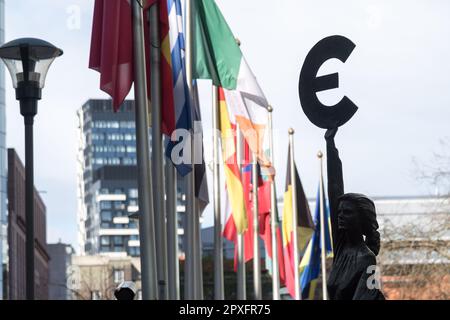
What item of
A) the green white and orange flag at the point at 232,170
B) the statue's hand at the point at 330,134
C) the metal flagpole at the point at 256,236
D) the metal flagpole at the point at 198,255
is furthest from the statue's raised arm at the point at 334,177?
the metal flagpole at the point at 256,236

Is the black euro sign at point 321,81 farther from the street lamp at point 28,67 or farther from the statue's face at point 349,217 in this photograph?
the street lamp at point 28,67

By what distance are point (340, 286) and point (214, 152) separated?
752 inches

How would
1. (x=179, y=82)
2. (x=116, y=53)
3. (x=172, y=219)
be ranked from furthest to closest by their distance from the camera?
(x=172, y=219) < (x=179, y=82) < (x=116, y=53)

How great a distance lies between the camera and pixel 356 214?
12.0 metres

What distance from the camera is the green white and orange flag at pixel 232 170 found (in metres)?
30.2

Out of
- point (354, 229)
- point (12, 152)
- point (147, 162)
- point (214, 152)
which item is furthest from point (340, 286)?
point (12, 152)

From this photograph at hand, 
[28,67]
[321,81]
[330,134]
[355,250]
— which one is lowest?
[355,250]

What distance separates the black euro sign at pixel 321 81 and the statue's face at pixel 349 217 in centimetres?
180

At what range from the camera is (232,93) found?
2872cm

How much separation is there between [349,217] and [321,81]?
240 cm

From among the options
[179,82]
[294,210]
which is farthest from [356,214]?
[294,210]

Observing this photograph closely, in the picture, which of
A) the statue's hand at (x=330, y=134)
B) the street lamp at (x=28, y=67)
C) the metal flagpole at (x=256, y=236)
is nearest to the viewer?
the statue's hand at (x=330, y=134)

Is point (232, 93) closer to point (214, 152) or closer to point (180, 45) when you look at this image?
point (214, 152)

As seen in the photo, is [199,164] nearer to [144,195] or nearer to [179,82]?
[179,82]
